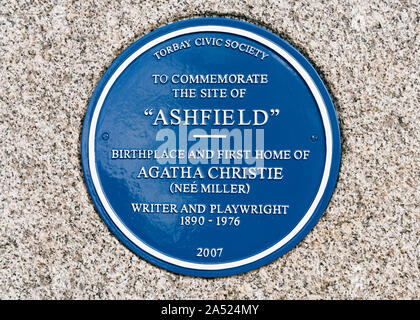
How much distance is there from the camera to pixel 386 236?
216cm

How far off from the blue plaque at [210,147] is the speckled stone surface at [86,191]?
0.27 feet

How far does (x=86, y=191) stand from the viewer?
226 centimetres

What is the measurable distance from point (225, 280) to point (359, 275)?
679 millimetres

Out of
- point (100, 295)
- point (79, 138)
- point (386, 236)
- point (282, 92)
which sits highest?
point (282, 92)

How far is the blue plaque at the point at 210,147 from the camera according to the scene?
2.15m

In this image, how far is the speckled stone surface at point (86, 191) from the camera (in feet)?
7.10

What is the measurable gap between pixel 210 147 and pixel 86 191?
2.29 feet

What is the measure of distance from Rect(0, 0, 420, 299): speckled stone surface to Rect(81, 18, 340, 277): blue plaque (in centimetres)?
8

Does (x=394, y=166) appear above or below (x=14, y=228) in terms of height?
above

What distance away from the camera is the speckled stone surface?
216 centimetres

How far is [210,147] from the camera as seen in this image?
7.17ft

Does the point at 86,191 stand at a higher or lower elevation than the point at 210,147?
lower

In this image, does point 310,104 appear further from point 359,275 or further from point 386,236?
point 359,275

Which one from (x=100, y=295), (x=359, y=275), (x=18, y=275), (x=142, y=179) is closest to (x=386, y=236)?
(x=359, y=275)
